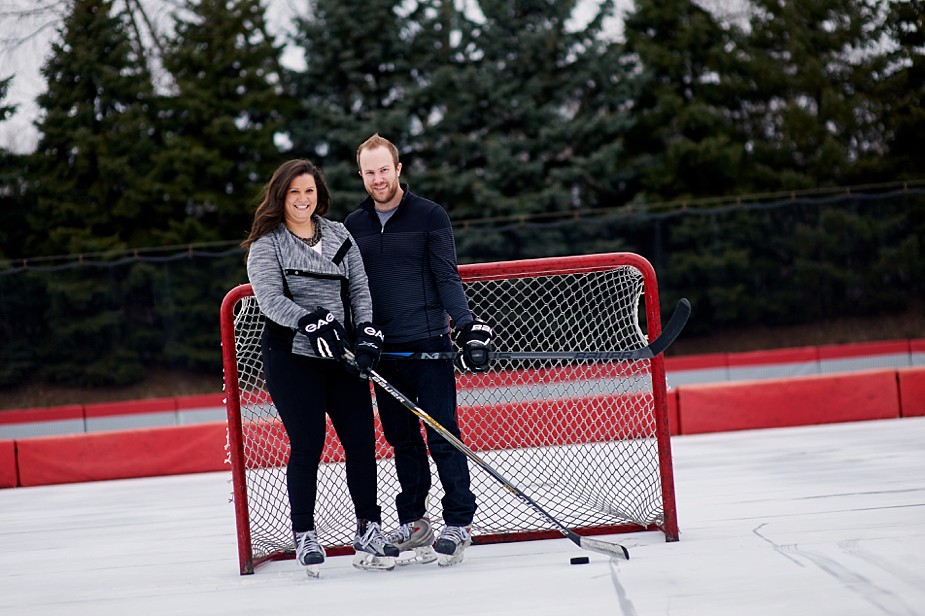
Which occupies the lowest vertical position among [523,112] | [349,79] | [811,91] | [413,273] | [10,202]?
[413,273]

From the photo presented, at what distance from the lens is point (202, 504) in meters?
5.75

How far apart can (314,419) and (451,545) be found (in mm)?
676

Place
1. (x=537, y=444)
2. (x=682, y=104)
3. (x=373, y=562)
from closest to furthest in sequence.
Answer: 1. (x=373, y=562)
2. (x=537, y=444)
3. (x=682, y=104)

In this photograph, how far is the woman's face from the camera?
3586 mm

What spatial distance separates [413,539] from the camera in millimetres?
3791

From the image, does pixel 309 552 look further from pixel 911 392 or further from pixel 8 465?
pixel 911 392

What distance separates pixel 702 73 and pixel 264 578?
19.6 meters

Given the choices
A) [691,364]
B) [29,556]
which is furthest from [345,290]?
[691,364]

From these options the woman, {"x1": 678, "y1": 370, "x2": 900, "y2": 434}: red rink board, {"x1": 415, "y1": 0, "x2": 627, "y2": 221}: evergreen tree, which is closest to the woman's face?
the woman

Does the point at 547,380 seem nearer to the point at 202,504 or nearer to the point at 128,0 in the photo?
the point at 202,504

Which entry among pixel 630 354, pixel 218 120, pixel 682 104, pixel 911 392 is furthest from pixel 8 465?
pixel 682 104

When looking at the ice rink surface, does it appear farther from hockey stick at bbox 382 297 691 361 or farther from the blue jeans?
hockey stick at bbox 382 297 691 361

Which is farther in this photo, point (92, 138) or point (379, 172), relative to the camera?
point (92, 138)

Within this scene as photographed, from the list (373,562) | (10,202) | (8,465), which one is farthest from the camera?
(10,202)
